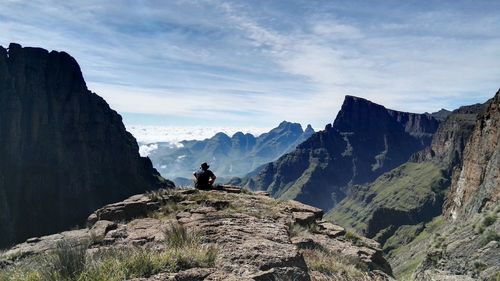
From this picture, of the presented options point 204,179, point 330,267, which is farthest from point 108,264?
point 204,179

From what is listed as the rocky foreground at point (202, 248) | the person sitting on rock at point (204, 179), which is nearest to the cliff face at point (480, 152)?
the person sitting on rock at point (204, 179)

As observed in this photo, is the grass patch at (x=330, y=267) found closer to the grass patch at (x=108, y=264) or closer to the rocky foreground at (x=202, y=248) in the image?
the rocky foreground at (x=202, y=248)

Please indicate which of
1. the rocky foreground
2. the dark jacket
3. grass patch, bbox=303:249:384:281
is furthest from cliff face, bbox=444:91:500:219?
grass patch, bbox=303:249:384:281

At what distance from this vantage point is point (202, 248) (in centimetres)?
1005

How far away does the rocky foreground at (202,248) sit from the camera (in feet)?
27.2

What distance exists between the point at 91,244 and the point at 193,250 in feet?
18.4

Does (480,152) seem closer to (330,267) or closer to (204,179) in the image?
(204,179)

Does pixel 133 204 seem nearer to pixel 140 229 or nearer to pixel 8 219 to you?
pixel 140 229

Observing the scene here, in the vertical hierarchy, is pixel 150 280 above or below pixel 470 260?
above

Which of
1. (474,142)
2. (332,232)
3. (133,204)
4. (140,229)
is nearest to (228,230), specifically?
(140,229)

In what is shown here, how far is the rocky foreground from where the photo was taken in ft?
27.2

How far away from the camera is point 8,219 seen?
180 m

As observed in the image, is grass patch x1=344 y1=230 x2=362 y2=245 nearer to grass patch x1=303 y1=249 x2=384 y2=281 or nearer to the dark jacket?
grass patch x1=303 y1=249 x2=384 y2=281

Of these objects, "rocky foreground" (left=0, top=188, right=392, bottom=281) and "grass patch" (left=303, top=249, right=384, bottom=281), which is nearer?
"rocky foreground" (left=0, top=188, right=392, bottom=281)
